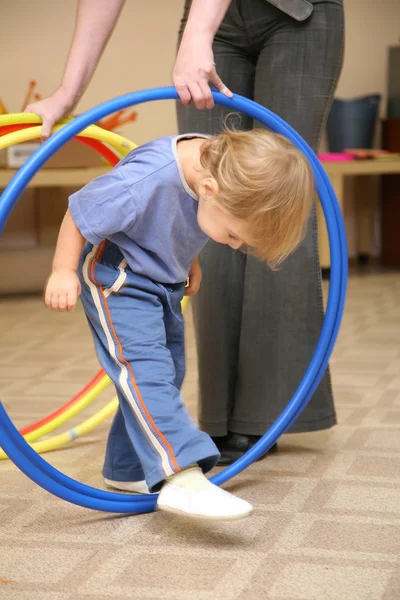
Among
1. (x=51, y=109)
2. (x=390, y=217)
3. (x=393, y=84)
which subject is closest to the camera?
(x=51, y=109)

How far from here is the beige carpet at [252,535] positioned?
103 centimetres

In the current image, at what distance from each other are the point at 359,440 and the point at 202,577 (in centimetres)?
69

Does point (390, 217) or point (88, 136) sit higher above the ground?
point (88, 136)

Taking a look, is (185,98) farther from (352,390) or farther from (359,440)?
(352,390)

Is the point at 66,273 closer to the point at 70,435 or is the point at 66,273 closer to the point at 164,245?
the point at 164,245

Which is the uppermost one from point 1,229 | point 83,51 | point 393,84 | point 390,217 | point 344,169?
point 83,51

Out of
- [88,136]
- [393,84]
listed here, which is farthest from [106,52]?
[88,136]

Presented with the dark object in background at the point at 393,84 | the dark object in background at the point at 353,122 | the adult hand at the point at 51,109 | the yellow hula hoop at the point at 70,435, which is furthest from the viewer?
the dark object in background at the point at 393,84

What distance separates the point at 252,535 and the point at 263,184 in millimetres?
484

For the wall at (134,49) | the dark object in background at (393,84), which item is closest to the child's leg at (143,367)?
the wall at (134,49)

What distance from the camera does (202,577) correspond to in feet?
3.47

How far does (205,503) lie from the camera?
45.5 inches

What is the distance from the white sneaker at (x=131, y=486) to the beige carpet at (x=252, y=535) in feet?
0.17

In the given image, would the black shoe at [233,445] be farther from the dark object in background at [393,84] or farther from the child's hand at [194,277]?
the dark object in background at [393,84]
